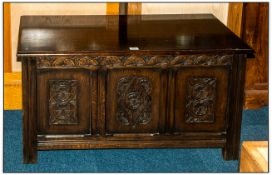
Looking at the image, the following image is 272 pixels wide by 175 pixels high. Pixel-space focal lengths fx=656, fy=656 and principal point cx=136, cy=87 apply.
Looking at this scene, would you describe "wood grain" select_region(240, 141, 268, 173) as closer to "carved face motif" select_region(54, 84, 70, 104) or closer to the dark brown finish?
"carved face motif" select_region(54, 84, 70, 104)

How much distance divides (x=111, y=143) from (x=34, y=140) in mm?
401

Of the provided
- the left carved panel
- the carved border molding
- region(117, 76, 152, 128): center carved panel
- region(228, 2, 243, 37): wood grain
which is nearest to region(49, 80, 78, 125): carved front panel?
the left carved panel

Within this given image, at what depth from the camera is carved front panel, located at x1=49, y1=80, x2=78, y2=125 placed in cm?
328

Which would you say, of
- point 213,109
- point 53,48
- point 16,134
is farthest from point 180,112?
point 16,134

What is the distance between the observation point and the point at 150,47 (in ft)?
10.7

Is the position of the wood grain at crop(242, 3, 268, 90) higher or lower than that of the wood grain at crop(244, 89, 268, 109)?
higher

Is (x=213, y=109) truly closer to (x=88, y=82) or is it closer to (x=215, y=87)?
(x=215, y=87)

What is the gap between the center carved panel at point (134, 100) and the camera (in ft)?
10.9

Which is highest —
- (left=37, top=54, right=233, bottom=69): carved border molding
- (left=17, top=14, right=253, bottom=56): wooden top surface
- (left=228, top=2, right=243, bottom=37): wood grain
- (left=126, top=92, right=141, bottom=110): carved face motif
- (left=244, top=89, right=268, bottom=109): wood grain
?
(left=228, top=2, right=243, bottom=37): wood grain

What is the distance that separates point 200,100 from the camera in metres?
3.39

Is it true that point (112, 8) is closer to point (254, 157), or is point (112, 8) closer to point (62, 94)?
point (62, 94)

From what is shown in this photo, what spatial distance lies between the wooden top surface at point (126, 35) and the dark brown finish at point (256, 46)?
32 centimetres

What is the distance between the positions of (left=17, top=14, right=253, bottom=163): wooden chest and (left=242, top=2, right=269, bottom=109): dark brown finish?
608 mm

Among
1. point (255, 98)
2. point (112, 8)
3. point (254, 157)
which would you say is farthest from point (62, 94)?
point (255, 98)
